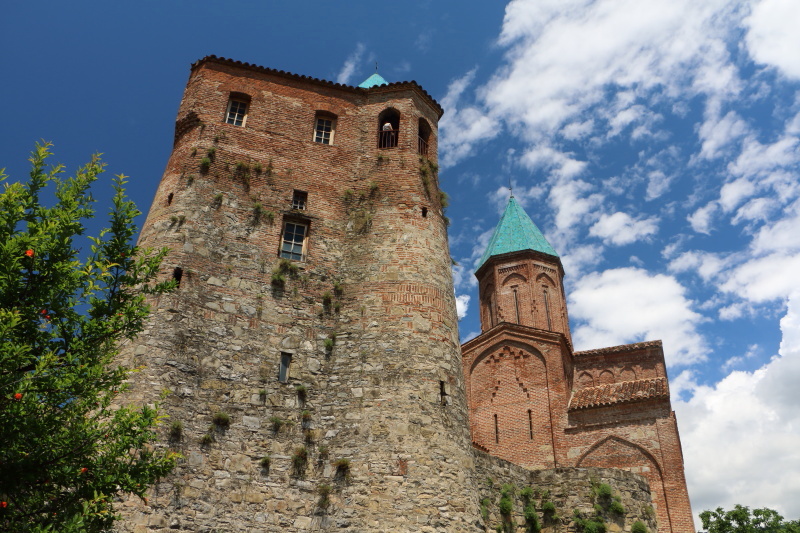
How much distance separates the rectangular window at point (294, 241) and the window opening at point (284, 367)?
2.69 meters

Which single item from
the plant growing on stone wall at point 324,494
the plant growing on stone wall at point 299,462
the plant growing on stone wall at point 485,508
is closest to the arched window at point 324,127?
the plant growing on stone wall at point 299,462

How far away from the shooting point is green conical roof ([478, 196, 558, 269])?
3189 cm

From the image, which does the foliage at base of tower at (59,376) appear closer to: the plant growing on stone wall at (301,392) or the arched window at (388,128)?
the plant growing on stone wall at (301,392)

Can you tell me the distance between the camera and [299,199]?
16.1 metres

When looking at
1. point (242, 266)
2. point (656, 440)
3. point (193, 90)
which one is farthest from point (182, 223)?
point (656, 440)

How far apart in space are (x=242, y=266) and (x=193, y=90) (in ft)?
19.9

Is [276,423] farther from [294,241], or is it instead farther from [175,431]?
[294,241]

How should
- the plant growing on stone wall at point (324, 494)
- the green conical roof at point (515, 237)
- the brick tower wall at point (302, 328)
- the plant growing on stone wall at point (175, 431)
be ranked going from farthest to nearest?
1. the green conical roof at point (515, 237)
2. the plant growing on stone wall at point (324, 494)
3. the brick tower wall at point (302, 328)
4. the plant growing on stone wall at point (175, 431)

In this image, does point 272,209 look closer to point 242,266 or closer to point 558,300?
point 242,266

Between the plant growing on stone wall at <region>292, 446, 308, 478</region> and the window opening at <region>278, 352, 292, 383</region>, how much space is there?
5.21 feet

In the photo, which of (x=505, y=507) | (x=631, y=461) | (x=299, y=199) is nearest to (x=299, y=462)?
(x=505, y=507)

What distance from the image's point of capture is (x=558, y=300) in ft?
101

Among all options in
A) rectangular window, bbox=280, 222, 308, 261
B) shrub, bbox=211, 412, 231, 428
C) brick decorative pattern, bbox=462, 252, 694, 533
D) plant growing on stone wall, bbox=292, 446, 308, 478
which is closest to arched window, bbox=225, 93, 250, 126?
rectangular window, bbox=280, 222, 308, 261

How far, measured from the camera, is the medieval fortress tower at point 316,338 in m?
11.9
